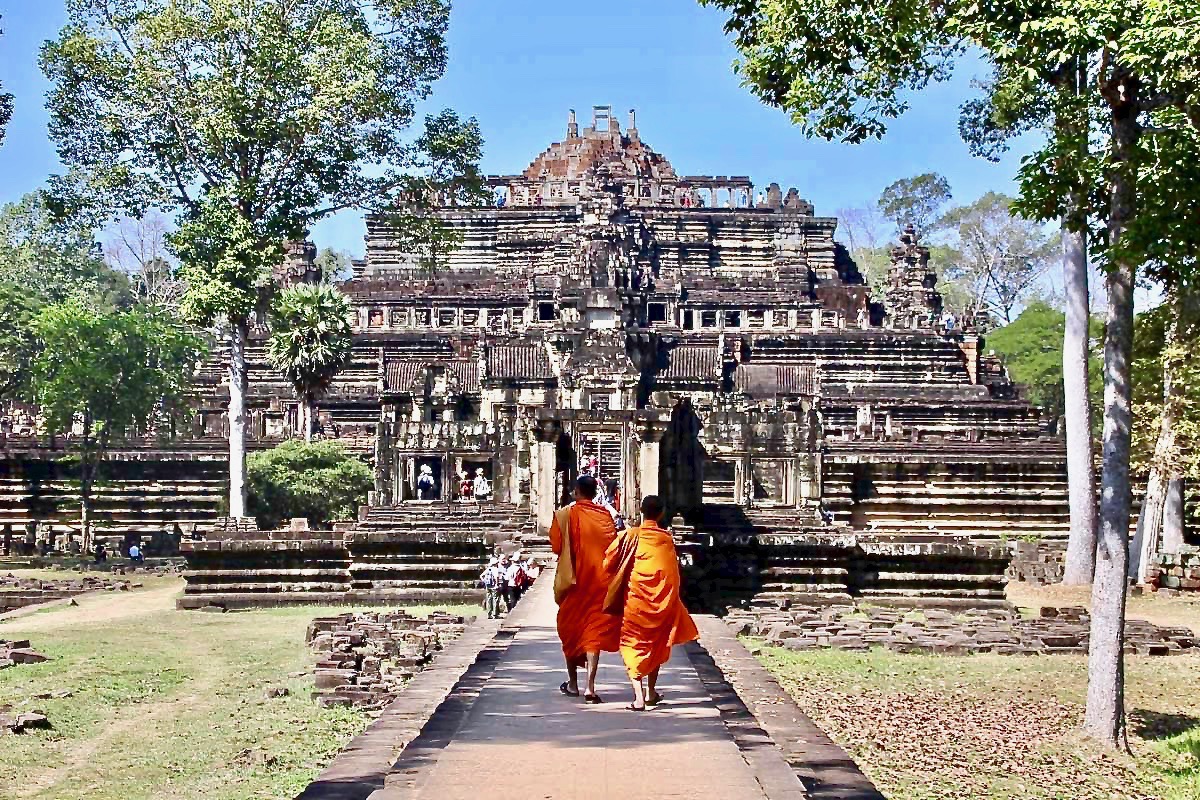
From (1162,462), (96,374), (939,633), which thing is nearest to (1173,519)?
(1162,462)

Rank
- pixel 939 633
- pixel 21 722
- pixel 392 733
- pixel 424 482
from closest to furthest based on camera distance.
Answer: pixel 392 733
pixel 21 722
pixel 939 633
pixel 424 482

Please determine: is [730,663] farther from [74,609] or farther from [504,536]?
[74,609]

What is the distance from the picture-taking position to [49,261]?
246 ft

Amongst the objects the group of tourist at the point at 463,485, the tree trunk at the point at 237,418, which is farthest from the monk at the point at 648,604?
the group of tourist at the point at 463,485

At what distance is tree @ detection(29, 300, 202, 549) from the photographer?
114ft

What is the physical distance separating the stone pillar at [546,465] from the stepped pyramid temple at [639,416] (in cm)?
4

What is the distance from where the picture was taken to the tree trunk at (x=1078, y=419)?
76.5ft

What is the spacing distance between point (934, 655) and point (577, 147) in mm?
57011

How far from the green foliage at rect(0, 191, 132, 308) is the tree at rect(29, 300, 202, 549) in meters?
31.1

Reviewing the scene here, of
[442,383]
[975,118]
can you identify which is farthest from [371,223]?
[975,118]

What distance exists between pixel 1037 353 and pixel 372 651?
4668cm

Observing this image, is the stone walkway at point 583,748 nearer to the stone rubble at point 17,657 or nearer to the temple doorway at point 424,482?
the stone rubble at point 17,657

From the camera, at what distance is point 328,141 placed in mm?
28094

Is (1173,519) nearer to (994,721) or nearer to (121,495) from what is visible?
(994,721)
